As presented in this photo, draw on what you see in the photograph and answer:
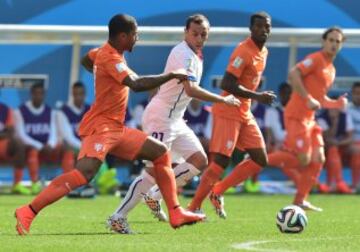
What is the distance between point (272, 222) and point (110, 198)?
6372 mm

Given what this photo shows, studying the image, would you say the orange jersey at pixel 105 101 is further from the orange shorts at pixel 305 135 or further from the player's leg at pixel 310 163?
the orange shorts at pixel 305 135

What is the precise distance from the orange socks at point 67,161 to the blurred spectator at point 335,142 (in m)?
4.55

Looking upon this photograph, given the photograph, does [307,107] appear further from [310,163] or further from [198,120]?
[198,120]

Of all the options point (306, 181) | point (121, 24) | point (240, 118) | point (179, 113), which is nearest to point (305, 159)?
point (306, 181)

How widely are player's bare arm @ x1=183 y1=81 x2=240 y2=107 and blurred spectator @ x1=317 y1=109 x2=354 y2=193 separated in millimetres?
9525

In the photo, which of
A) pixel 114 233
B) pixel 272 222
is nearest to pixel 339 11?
pixel 272 222

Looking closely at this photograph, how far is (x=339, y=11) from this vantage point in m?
22.1

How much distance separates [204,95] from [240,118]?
2.37 meters

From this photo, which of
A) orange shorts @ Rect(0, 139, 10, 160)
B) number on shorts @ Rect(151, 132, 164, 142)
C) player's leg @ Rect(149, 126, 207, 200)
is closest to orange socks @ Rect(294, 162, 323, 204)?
player's leg @ Rect(149, 126, 207, 200)

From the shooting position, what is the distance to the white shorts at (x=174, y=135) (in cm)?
1282

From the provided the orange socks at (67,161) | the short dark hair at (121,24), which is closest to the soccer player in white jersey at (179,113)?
the short dark hair at (121,24)

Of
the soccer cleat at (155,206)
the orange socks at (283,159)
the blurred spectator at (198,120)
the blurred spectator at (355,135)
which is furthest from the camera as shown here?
the blurred spectator at (355,135)

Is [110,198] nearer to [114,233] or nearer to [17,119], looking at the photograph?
[17,119]

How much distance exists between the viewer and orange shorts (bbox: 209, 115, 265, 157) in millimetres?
13742
